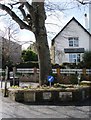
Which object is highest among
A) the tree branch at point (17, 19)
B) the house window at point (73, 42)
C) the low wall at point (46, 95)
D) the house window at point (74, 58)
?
the house window at point (73, 42)

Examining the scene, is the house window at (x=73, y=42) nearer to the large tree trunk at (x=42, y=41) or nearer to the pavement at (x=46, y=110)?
the large tree trunk at (x=42, y=41)

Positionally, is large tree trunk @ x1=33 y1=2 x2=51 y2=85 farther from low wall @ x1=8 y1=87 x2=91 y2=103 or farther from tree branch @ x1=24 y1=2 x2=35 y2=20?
low wall @ x1=8 y1=87 x2=91 y2=103

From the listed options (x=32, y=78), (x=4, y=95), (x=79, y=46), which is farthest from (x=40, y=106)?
(x=79, y=46)

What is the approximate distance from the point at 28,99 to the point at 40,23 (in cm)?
469

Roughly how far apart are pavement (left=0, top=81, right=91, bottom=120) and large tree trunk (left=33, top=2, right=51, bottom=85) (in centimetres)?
400

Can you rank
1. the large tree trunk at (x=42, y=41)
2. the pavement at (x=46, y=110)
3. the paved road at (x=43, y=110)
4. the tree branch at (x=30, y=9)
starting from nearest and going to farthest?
the pavement at (x=46, y=110) → the paved road at (x=43, y=110) → the tree branch at (x=30, y=9) → the large tree trunk at (x=42, y=41)

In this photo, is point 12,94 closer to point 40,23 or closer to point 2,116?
point 2,116

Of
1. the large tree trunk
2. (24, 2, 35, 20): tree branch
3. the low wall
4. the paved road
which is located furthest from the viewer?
the large tree trunk

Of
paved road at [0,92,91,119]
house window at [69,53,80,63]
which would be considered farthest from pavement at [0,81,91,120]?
house window at [69,53,80,63]

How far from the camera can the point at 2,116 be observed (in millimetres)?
8242

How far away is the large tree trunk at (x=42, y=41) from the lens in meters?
14.2

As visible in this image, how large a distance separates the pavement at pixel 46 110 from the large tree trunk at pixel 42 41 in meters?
4.00

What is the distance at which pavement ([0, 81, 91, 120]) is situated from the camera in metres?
8.30

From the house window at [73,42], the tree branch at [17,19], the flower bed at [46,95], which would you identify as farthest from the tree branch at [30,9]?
the house window at [73,42]
